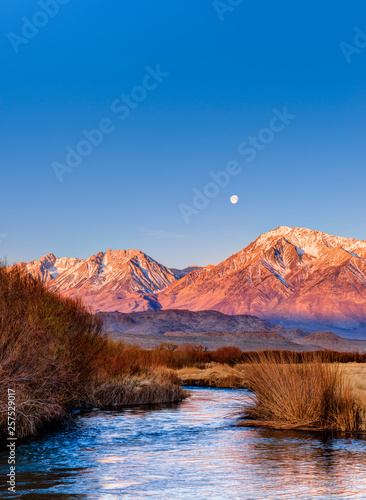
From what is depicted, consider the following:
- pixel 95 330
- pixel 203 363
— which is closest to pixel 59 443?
pixel 95 330

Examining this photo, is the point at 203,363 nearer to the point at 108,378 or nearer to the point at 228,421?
the point at 108,378

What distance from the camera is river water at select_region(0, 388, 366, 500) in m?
9.62

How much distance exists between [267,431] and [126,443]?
13.2 feet

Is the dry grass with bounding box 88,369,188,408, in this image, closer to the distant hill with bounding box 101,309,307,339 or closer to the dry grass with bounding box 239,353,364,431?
the dry grass with bounding box 239,353,364,431

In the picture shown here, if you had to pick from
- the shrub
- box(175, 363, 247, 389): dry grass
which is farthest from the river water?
box(175, 363, 247, 389): dry grass

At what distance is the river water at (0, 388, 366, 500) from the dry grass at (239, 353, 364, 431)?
2.89 feet

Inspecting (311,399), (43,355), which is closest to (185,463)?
(43,355)

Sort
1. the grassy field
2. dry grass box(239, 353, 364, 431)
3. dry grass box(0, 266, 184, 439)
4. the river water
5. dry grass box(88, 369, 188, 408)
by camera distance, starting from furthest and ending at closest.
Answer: dry grass box(88, 369, 188, 408) < dry grass box(239, 353, 364, 431) < the grassy field < dry grass box(0, 266, 184, 439) < the river water

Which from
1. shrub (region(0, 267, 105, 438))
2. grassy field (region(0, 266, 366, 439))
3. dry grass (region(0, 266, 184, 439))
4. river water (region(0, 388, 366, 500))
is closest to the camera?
river water (region(0, 388, 366, 500))

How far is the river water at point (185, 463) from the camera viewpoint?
9.62 meters

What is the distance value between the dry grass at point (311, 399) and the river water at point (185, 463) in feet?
2.89

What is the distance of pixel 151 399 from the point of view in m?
24.2

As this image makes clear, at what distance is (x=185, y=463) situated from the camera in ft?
39.4

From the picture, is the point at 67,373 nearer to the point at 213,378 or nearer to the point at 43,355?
the point at 43,355
